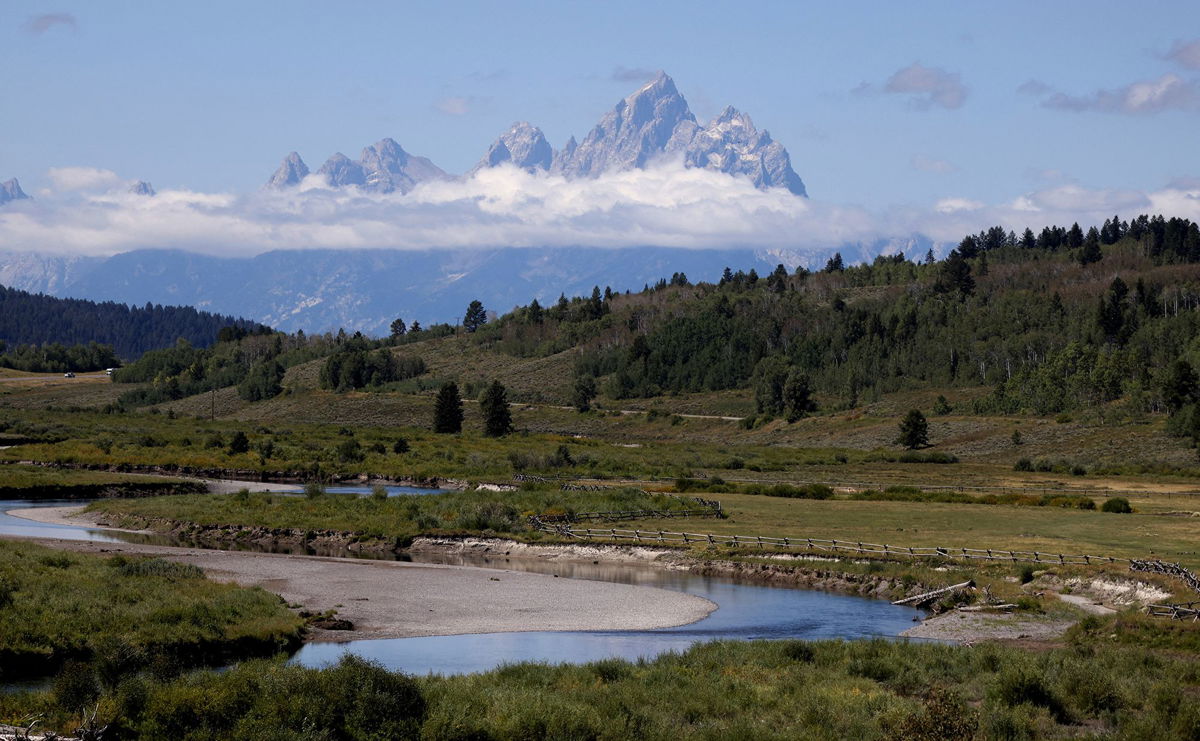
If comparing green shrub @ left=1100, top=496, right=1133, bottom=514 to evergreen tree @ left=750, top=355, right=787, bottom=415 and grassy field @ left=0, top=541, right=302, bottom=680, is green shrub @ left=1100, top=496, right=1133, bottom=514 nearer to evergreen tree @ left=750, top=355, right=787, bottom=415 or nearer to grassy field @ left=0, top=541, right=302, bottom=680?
grassy field @ left=0, top=541, right=302, bottom=680

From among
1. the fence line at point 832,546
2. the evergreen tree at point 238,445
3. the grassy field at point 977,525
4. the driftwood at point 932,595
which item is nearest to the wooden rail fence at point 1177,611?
the driftwood at point 932,595

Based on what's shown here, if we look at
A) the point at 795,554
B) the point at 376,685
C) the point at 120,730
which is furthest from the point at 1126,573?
the point at 120,730

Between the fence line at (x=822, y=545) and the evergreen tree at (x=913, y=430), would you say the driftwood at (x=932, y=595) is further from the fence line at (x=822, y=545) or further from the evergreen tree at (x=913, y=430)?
the evergreen tree at (x=913, y=430)

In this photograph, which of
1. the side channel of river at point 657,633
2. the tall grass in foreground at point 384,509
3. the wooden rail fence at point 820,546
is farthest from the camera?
the tall grass in foreground at point 384,509

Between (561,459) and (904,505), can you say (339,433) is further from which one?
(904,505)

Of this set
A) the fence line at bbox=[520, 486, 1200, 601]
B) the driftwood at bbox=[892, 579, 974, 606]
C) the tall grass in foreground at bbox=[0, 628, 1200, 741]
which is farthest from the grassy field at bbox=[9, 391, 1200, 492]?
the tall grass in foreground at bbox=[0, 628, 1200, 741]

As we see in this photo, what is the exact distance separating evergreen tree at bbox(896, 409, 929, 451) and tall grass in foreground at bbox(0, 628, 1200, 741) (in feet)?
364

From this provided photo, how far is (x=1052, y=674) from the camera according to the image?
30.8m

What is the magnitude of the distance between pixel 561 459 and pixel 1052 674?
84830 millimetres

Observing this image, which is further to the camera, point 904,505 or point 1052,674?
point 904,505

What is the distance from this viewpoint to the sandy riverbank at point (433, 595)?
4362 cm

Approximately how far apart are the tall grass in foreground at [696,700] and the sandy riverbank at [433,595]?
10.5 m

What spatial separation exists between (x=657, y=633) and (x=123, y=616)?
17228 millimetres

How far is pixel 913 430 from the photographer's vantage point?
5635 inches
